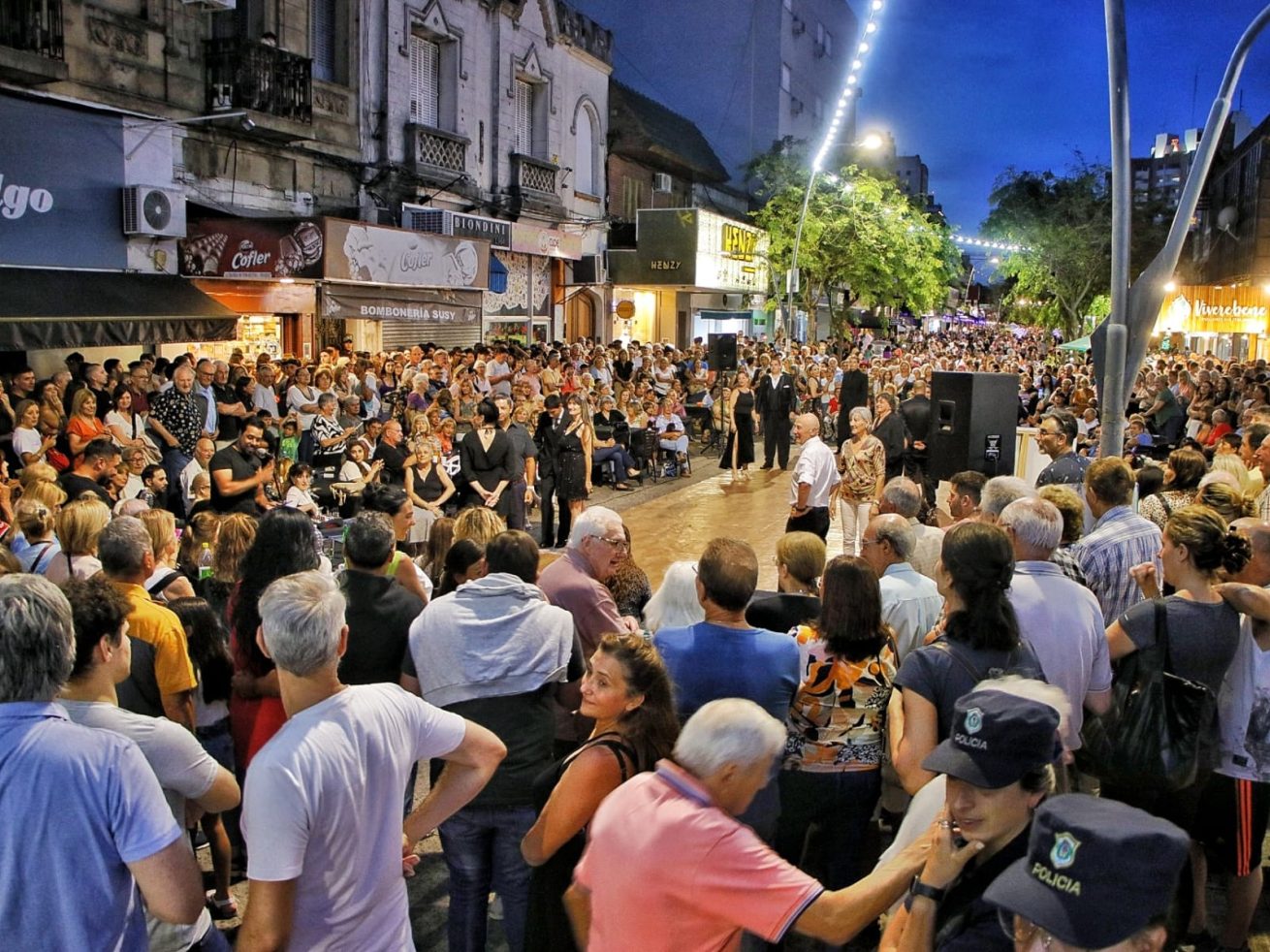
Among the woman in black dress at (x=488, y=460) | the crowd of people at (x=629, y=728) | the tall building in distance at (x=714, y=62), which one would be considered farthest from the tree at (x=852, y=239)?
the crowd of people at (x=629, y=728)

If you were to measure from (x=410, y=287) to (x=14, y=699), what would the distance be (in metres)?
16.2

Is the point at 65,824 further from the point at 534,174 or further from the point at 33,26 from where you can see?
the point at 534,174

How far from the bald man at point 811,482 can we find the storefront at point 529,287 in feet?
44.5

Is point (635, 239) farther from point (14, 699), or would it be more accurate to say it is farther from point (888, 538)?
point (14, 699)

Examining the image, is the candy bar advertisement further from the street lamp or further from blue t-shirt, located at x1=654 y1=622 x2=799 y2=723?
the street lamp

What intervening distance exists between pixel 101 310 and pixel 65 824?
1138cm

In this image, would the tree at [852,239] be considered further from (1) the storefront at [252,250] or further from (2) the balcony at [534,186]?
(1) the storefront at [252,250]

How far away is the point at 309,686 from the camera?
9.55 ft

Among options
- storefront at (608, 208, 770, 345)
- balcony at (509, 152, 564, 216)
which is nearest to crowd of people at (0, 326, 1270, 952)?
balcony at (509, 152, 564, 216)

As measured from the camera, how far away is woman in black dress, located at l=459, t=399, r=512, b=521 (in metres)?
10.6

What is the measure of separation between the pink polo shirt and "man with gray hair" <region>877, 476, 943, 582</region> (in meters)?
2.97

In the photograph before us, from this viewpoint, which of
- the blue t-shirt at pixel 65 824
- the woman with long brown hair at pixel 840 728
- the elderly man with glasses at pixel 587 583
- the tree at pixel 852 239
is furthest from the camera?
the tree at pixel 852 239

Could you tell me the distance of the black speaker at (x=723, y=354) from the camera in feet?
80.9

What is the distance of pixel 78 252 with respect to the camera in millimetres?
13461
